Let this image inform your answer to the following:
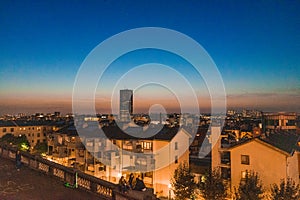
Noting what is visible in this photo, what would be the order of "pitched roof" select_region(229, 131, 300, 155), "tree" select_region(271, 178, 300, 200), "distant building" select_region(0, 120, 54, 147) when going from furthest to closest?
"distant building" select_region(0, 120, 54, 147) → "pitched roof" select_region(229, 131, 300, 155) → "tree" select_region(271, 178, 300, 200)

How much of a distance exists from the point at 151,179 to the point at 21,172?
793 cm

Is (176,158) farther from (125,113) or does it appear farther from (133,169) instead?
(125,113)

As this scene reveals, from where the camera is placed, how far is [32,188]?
385 centimetres

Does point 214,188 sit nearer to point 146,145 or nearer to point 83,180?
point 146,145

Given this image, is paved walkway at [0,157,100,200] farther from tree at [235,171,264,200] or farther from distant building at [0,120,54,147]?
distant building at [0,120,54,147]

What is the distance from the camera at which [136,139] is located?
40.9ft

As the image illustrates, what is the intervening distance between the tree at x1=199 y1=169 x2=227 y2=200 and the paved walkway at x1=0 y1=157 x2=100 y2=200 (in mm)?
5778

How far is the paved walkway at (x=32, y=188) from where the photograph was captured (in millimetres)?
3539

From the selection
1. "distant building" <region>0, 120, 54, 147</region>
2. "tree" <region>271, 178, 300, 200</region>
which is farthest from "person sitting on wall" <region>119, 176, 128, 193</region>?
"distant building" <region>0, 120, 54, 147</region>

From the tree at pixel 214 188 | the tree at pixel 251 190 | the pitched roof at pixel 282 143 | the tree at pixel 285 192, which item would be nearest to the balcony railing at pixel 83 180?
the tree at pixel 251 190

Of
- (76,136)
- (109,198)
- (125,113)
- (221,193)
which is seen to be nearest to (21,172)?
(109,198)

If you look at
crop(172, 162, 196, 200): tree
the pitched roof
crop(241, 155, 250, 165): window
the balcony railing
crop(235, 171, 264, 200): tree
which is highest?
the balcony railing

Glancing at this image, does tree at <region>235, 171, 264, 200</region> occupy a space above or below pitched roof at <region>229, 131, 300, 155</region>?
below

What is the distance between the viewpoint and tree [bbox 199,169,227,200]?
859cm
